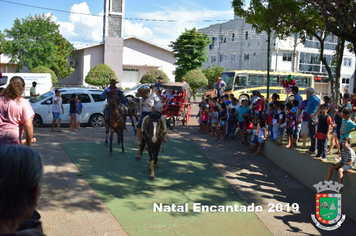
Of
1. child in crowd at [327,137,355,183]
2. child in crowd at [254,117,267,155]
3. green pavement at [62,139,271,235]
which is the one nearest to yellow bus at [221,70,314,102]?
child in crowd at [254,117,267,155]

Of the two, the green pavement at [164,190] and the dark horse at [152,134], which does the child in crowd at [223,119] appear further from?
the dark horse at [152,134]

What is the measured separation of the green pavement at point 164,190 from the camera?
7.05 meters

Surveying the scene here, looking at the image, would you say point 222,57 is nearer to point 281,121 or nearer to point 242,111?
point 242,111

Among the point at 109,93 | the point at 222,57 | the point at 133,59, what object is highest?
the point at 222,57

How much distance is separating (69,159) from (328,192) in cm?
721

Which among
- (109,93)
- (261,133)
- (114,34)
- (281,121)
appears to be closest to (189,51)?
(114,34)

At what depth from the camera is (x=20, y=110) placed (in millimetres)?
5113

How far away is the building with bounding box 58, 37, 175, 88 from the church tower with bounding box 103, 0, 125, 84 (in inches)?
53.1

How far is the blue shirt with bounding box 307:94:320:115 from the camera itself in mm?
10195

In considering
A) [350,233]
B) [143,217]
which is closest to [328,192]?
[350,233]

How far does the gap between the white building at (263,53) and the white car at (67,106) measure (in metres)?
29.7

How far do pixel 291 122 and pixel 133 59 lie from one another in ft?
112

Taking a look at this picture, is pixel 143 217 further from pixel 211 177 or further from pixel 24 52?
pixel 24 52

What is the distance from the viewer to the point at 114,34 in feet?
134
